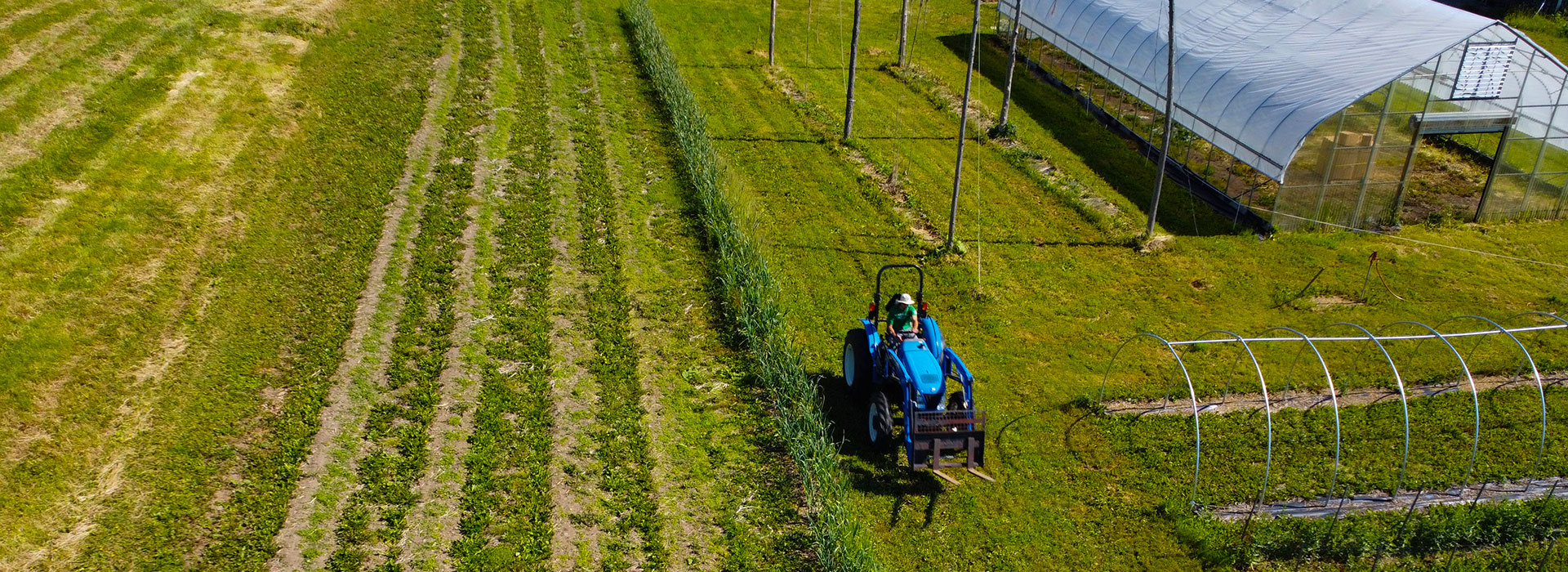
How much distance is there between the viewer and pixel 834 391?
44.9 ft

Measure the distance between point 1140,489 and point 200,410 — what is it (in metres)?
12.6

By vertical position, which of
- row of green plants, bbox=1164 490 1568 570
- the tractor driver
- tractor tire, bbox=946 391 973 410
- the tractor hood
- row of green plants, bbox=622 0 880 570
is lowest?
row of green plants, bbox=1164 490 1568 570

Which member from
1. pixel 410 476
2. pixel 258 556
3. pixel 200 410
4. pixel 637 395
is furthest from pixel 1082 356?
pixel 200 410

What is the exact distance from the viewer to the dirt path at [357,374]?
34.6 ft

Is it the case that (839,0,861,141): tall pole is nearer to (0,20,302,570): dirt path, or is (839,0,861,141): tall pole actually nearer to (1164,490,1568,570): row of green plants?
(0,20,302,570): dirt path

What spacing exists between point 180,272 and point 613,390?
7923mm

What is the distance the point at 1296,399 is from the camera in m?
13.9

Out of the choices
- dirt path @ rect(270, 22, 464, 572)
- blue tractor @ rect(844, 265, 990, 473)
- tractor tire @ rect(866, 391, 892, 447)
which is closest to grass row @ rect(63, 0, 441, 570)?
dirt path @ rect(270, 22, 464, 572)

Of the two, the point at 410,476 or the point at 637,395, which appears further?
the point at 637,395

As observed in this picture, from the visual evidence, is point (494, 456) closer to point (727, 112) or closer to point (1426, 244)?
point (727, 112)

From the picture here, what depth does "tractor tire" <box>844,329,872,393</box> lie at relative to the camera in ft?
42.3

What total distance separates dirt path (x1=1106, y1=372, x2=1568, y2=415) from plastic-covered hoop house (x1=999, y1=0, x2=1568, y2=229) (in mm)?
5736

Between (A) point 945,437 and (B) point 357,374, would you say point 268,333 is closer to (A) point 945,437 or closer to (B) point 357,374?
(B) point 357,374

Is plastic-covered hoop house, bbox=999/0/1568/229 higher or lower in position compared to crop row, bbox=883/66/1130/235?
higher
